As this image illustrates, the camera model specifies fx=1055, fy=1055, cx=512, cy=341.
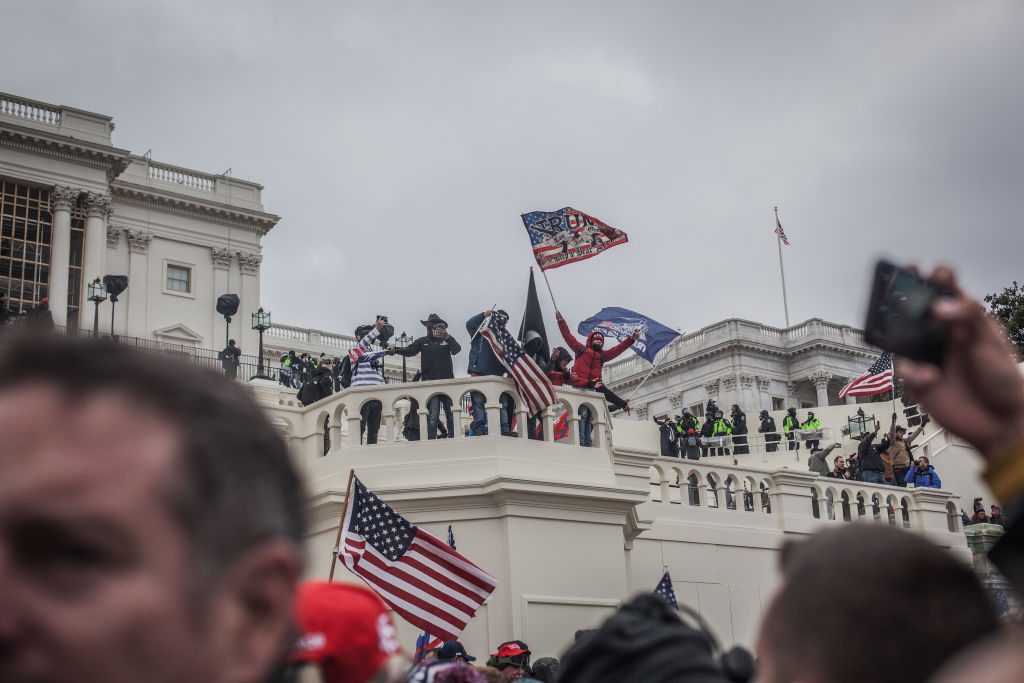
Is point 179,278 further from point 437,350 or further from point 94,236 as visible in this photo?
point 437,350

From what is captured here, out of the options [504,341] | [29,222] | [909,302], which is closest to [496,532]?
[504,341]

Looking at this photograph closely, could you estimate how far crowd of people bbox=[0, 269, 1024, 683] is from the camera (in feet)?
3.60

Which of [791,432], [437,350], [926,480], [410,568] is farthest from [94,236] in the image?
[410,568]

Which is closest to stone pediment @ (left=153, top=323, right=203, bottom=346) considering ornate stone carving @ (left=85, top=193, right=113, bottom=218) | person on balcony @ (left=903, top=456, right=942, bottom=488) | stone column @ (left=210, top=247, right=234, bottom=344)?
stone column @ (left=210, top=247, right=234, bottom=344)

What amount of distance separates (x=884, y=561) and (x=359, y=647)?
3.51 feet

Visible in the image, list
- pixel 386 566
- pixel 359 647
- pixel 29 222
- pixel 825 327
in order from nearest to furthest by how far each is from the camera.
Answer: pixel 359 647 → pixel 386 566 → pixel 29 222 → pixel 825 327

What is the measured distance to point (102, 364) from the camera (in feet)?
4.08

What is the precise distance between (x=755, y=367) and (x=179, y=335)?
36.9m

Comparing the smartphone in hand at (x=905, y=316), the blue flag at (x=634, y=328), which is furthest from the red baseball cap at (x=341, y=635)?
the blue flag at (x=634, y=328)

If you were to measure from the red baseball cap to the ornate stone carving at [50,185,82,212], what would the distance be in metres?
46.3

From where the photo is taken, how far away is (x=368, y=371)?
14281mm

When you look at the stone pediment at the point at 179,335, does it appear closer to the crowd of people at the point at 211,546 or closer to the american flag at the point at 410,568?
the american flag at the point at 410,568

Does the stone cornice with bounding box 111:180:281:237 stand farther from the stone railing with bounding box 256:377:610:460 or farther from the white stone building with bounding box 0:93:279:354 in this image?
the stone railing with bounding box 256:377:610:460

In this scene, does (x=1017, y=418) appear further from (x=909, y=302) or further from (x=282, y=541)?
(x=282, y=541)
